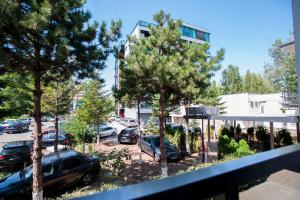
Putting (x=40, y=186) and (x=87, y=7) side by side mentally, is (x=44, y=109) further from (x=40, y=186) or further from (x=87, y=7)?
(x=87, y=7)

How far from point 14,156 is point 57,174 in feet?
17.2

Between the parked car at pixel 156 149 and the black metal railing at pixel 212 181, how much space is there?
1312 centimetres

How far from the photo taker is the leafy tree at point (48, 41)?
5645mm

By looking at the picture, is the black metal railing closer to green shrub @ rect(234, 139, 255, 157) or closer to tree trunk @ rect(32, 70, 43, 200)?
tree trunk @ rect(32, 70, 43, 200)

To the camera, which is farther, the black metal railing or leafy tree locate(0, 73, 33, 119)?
leafy tree locate(0, 73, 33, 119)

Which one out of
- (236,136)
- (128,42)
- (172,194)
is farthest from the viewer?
(236,136)

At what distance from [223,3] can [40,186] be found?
7.36m

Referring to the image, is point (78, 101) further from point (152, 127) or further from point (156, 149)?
point (156, 149)

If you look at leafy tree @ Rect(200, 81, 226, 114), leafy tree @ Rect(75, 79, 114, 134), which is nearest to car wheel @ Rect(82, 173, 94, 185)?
leafy tree @ Rect(200, 81, 226, 114)

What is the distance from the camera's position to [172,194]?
0.77 meters

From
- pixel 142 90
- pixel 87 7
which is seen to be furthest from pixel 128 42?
pixel 87 7

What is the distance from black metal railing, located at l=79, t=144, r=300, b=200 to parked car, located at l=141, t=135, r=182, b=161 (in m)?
13.1

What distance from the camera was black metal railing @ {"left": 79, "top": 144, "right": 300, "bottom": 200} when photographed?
2.42ft

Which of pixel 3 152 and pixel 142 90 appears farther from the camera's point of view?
pixel 3 152
